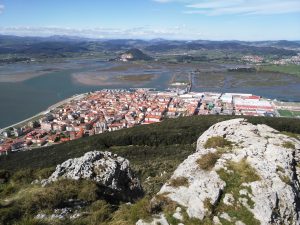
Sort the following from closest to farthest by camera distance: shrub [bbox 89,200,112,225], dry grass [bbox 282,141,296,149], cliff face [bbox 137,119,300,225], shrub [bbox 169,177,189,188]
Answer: cliff face [bbox 137,119,300,225]
shrub [bbox 89,200,112,225]
shrub [bbox 169,177,189,188]
dry grass [bbox 282,141,296,149]

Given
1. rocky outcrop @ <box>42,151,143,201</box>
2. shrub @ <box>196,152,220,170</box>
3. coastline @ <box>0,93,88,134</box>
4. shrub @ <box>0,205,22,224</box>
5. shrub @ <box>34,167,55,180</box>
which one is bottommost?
coastline @ <box>0,93,88,134</box>

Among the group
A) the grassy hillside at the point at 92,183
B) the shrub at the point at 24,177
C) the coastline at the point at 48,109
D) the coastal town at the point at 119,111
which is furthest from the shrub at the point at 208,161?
the coastline at the point at 48,109

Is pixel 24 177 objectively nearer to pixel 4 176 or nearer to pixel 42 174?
pixel 42 174

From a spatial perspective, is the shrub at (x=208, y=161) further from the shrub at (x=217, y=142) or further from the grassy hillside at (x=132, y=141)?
the grassy hillside at (x=132, y=141)

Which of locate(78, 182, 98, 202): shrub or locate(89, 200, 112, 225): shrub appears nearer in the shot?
locate(89, 200, 112, 225): shrub

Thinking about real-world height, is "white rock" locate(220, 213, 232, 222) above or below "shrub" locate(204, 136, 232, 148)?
below

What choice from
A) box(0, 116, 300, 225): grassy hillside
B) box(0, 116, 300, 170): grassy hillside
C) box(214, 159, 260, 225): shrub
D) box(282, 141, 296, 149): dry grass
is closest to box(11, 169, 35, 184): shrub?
box(0, 116, 300, 225): grassy hillside

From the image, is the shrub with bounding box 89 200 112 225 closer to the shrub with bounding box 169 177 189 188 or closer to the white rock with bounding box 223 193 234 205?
the shrub with bounding box 169 177 189 188

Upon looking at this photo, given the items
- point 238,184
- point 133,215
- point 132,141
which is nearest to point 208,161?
point 238,184
